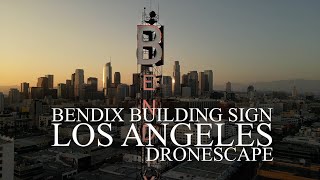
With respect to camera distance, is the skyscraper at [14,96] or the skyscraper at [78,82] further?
the skyscraper at [78,82]

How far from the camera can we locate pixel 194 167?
14164 millimetres

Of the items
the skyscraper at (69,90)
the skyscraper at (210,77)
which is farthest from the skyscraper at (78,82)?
the skyscraper at (210,77)

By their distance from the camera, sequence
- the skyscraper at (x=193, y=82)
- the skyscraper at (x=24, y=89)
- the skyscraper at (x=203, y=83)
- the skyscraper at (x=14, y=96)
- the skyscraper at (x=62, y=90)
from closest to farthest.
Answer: the skyscraper at (x=14, y=96), the skyscraper at (x=24, y=89), the skyscraper at (x=62, y=90), the skyscraper at (x=193, y=82), the skyscraper at (x=203, y=83)

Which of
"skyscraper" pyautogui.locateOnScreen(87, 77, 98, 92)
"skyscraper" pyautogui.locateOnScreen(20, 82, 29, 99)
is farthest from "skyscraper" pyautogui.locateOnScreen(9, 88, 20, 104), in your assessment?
"skyscraper" pyautogui.locateOnScreen(87, 77, 98, 92)

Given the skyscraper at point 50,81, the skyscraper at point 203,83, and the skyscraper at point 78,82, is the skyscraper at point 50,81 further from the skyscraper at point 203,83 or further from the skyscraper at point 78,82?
the skyscraper at point 203,83

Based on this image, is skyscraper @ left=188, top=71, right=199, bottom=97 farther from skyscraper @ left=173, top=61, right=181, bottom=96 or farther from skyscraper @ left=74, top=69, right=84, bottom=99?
skyscraper @ left=74, top=69, right=84, bottom=99

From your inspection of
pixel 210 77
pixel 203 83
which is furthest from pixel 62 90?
→ pixel 210 77

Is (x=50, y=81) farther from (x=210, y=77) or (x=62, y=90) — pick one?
(x=210, y=77)

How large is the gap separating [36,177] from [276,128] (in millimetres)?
21438

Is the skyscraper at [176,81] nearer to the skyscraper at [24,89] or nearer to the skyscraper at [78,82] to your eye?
the skyscraper at [78,82]

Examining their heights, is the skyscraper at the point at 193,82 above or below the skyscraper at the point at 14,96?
above

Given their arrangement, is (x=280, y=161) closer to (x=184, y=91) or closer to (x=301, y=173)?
(x=301, y=173)

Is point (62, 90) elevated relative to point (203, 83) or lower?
lower

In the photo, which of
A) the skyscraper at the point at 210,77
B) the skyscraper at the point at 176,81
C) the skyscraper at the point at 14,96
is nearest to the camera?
the skyscraper at the point at 14,96
